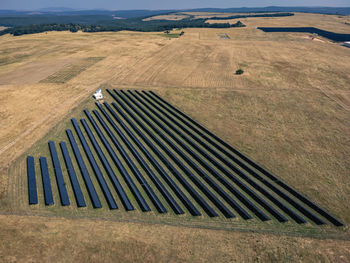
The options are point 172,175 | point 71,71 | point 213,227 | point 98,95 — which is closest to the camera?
point 213,227

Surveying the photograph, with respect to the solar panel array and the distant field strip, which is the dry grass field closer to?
the distant field strip

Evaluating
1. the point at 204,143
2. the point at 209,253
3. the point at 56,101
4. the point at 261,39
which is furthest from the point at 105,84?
the point at 261,39

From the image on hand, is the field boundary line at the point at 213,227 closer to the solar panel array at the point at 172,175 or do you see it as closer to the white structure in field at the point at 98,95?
the solar panel array at the point at 172,175

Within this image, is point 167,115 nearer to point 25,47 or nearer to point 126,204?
point 126,204

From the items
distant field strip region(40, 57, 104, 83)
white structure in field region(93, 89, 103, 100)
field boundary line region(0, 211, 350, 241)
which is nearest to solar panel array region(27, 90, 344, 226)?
field boundary line region(0, 211, 350, 241)

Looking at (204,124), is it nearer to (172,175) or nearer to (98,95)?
(172,175)

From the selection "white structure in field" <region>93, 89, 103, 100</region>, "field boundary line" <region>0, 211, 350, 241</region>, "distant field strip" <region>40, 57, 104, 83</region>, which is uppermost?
"distant field strip" <region>40, 57, 104, 83</region>

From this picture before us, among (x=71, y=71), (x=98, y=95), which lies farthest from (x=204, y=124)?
(x=71, y=71)
